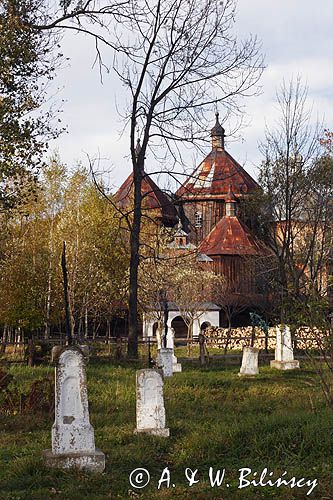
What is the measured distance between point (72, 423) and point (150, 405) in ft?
6.47

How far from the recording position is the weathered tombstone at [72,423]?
764 centimetres

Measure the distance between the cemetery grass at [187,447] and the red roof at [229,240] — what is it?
102ft

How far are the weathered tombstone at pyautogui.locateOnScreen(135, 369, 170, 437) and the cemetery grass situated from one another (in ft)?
0.70

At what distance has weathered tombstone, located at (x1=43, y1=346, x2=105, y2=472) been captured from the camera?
7.64 meters

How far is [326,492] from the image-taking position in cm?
659

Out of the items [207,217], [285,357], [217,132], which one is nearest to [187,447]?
[285,357]

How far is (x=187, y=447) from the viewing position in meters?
8.62

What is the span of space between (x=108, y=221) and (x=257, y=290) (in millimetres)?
12725

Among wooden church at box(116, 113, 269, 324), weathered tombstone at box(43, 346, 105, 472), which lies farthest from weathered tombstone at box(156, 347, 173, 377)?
wooden church at box(116, 113, 269, 324)

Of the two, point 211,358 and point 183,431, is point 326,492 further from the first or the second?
point 211,358

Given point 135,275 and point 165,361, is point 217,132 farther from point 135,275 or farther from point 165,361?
point 165,361

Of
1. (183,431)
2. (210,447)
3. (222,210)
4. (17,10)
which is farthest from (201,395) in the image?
(222,210)

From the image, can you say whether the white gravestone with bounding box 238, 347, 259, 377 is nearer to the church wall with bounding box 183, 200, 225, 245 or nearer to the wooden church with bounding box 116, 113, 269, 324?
the wooden church with bounding box 116, 113, 269, 324

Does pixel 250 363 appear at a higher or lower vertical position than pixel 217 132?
lower
